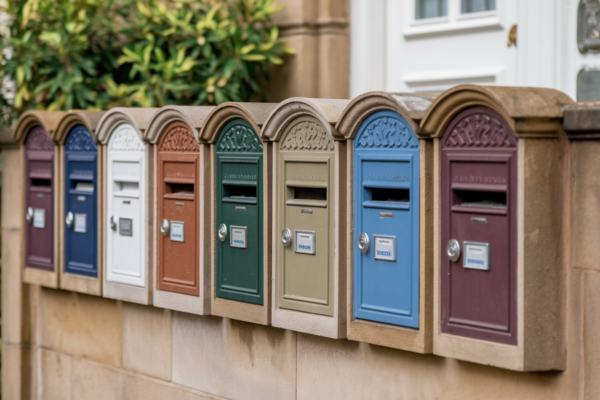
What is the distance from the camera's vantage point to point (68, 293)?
5699 mm

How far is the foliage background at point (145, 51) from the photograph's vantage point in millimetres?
6094

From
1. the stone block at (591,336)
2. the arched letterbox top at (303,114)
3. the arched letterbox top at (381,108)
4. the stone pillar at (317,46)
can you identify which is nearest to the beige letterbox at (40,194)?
the stone pillar at (317,46)

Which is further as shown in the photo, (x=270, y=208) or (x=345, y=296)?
(x=270, y=208)

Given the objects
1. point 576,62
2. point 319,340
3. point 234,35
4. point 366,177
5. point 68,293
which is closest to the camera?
point 366,177

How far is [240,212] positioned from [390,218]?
1.00 meters

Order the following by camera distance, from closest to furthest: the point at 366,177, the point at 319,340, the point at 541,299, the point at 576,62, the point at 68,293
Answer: the point at 541,299 → the point at 366,177 → the point at 319,340 → the point at 576,62 → the point at 68,293

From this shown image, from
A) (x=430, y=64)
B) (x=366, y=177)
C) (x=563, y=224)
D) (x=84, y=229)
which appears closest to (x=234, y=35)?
(x=430, y=64)

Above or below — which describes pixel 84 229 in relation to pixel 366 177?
below

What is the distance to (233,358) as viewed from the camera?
4492 mm

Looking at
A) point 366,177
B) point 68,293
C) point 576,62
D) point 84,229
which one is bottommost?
point 68,293

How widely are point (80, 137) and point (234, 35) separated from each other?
1420 mm

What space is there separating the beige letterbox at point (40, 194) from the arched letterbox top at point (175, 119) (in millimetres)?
1007

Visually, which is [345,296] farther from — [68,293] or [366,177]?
→ [68,293]

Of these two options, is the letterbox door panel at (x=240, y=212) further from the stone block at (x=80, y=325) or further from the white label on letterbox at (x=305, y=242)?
the stone block at (x=80, y=325)
